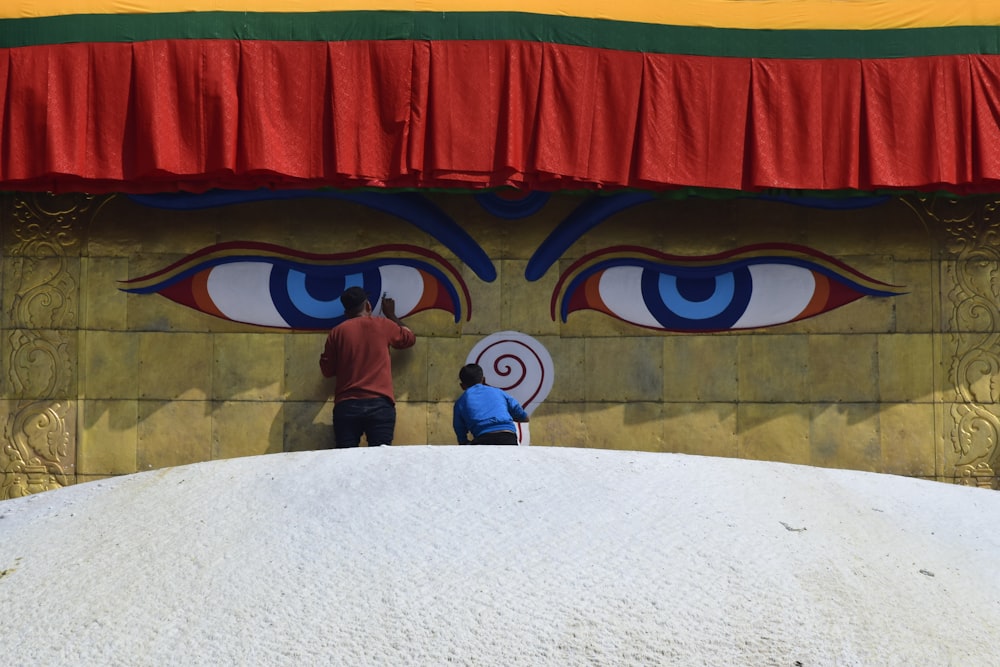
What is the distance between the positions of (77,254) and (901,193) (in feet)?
23.5

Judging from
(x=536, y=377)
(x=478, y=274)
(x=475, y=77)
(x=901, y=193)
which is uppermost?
(x=475, y=77)

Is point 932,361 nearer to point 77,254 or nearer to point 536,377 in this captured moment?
point 536,377

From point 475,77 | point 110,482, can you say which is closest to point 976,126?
point 475,77

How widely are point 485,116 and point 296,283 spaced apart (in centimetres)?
226

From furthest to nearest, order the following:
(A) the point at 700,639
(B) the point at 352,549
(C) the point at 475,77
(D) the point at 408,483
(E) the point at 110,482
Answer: (C) the point at 475,77
(E) the point at 110,482
(D) the point at 408,483
(B) the point at 352,549
(A) the point at 700,639

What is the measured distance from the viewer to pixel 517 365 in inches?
378

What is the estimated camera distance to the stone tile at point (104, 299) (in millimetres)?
9641

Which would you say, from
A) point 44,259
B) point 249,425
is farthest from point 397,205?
point 44,259

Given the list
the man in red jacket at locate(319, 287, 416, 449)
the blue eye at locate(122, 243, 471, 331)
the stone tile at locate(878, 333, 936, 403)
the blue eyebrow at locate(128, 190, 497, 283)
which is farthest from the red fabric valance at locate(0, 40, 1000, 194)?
the stone tile at locate(878, 333, 936, 403)

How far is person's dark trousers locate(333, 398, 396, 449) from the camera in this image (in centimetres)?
874

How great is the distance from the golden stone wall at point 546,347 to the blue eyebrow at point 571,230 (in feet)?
0.22

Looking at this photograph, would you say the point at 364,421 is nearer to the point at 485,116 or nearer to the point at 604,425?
the point at 604,425

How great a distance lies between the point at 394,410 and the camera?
352 inches

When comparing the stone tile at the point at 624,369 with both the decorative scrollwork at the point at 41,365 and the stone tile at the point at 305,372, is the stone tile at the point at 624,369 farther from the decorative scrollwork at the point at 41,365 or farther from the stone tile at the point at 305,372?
the decorative scrollwork at the point at 41,365
